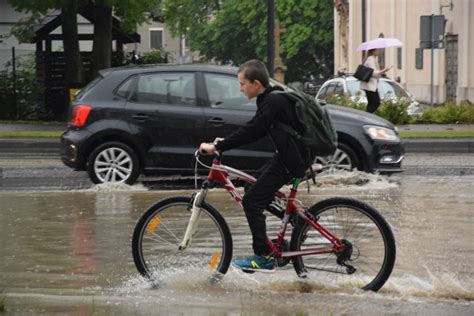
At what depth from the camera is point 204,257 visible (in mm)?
8797

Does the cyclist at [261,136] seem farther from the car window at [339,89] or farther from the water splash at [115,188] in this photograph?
the car window at [339,89]

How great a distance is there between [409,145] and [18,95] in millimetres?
12939

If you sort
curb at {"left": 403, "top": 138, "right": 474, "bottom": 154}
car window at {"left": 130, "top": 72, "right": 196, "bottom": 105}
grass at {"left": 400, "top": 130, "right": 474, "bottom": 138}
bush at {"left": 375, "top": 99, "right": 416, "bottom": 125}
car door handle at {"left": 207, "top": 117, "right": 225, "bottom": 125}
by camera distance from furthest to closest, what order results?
1. bush at {"left": 375, "top": 99, "right": 416, "bottom": 125}
2. grass at {"left": 400, "top": 130, "right": 474, "bottom": 138}
3. curb at {"left": 403, "top": 138, "right": 474, "bottom": 154}
4. car window at {"left": 130, "top": 72, "right": 196, "bottom": 105}
5. car door handle at {"left": 207, "top": 117, "right": 225, "bottom": 125}

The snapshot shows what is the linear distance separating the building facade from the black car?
20.0 meters

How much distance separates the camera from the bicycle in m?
8.17

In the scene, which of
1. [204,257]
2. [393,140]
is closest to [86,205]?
[393,140]

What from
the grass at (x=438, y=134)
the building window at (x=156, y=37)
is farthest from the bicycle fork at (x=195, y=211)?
the building window at (x=156, y=37)

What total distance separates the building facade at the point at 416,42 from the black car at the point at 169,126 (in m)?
20.0

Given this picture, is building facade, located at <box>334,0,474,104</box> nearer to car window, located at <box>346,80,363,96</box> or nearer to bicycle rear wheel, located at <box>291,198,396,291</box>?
car window, located at <box>346,80,363,96</box>

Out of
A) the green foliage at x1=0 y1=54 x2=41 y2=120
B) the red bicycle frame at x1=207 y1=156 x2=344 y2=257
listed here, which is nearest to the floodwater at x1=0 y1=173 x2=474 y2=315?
the red bicycle frame at x1=207 y1=156 x2=344 y2=257

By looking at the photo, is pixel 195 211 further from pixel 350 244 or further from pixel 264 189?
pixel 350 244

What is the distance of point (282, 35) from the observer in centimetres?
7169

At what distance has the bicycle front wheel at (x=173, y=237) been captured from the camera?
8422 millimetres

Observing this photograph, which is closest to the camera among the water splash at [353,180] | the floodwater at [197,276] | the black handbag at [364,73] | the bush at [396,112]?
the floodwater at [197,276]
